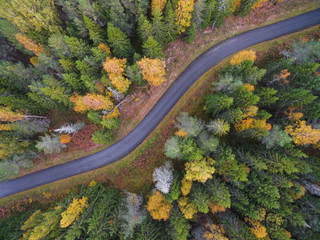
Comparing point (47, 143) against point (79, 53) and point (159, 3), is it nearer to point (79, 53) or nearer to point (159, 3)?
point (79, 53)

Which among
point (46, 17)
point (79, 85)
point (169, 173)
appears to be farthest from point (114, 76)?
point (169, 173)

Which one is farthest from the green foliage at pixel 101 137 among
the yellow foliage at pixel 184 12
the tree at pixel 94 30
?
the yellow foliage at pixel 184 12

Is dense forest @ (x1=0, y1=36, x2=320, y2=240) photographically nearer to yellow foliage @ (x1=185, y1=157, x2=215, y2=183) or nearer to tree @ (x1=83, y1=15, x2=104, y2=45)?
yellow foliage @ (x1=185, y1=157, x2=215, y2=183)

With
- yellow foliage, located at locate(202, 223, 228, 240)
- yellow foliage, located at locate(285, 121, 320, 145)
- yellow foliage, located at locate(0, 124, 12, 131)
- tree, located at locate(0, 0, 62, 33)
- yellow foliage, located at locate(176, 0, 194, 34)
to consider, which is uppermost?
yellow foliage, located at locate(176, 0, 194, 34)

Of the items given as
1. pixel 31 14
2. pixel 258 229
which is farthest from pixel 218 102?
pixel 31 14

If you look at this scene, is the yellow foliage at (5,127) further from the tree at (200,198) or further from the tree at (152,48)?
the tree at (200,198)

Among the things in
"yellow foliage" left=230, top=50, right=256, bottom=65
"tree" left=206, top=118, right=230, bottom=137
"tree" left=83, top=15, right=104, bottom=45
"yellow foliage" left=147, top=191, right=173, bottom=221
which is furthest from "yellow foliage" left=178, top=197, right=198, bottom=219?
"tree" left=83, top=15, right=104, bottom=45
